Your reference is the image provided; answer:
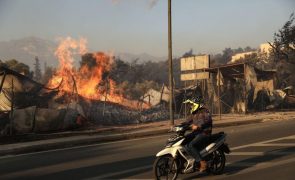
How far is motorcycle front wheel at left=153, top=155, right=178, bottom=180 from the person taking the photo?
9094 millimetres

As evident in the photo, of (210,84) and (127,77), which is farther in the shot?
(127,77)

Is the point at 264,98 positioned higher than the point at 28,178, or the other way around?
the point at 264,98

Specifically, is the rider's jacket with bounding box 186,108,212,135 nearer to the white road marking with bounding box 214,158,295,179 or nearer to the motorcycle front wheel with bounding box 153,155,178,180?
the motorcycle front wheel with bounding box 153,155,178,180

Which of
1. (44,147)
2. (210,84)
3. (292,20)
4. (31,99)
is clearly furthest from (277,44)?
(44,147)

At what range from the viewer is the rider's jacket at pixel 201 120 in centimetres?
956

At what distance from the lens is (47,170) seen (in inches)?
453

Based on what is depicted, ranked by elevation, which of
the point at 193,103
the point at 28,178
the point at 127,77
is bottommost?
the point at 28,178

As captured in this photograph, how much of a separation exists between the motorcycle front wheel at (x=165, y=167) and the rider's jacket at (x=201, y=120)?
2.93 feet

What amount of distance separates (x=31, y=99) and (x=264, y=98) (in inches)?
725

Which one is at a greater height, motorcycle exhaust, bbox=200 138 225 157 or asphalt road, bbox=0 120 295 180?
motorcycle exhaust, bbox=200 138 225 157

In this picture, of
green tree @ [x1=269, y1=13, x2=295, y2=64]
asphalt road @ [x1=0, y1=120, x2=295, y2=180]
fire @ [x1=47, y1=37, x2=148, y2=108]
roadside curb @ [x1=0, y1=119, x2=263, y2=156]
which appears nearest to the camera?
asphalt road @ [x1=0, y1=120, x2=295, y2=180]

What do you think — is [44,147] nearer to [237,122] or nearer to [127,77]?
[237,122]

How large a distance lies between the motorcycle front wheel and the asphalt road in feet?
2.22

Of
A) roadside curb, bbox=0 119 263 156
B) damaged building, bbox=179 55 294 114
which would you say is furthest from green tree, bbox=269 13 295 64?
roadside curb, bbox=0 119 263 156
